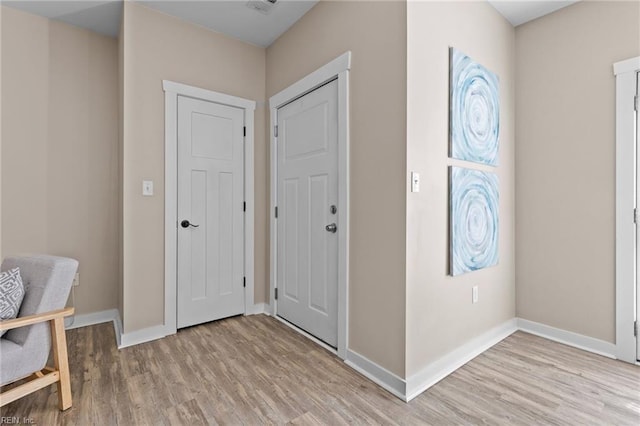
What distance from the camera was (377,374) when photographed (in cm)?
201

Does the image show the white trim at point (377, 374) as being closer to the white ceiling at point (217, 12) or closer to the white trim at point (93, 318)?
the white trim at point (93, 318)

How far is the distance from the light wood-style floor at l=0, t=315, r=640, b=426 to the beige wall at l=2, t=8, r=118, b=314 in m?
0.88

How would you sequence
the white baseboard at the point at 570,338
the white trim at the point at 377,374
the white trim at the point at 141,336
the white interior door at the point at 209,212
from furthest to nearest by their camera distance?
the white interior door at the point at 209,212, the white trim at the point at 141,336, the white baseboard at the point at 570,338, the white trim at the point at 377,374

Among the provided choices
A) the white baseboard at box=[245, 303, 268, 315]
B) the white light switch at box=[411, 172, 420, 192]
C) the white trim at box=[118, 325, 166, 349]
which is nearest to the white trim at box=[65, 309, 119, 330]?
the white trim at box=[118, 325, 166, 349]

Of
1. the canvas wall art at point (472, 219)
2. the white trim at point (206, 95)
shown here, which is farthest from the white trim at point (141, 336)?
the canvas wall art at point (472, 219)

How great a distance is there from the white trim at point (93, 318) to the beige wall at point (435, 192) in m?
2.70

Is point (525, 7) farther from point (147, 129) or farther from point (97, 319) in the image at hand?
point (97, 319)

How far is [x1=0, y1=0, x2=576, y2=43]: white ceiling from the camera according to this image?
256 centimetres

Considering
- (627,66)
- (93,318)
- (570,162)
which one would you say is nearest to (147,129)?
(93,318)

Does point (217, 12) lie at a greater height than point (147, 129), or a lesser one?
greater

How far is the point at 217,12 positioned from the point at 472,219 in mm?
2623

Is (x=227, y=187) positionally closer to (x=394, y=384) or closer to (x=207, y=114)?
(x=207, y=114)

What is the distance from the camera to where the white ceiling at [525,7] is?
252cm

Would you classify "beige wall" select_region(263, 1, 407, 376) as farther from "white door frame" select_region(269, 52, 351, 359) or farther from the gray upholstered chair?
the gray upholstered chair
